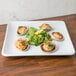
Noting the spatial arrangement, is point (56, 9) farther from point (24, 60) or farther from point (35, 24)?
point (24, 60)

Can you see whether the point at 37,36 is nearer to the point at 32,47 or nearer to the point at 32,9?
the point at 32,47

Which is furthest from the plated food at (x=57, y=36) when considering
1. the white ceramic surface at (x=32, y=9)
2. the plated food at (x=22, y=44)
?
the white ceramic surface at (x=32, y=9)

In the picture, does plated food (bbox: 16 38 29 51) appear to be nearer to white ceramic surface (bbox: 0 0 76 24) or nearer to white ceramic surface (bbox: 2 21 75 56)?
white ceramic surface (bbox: 2 21 75 56)

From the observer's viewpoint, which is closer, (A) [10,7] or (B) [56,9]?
(A) [10,7]

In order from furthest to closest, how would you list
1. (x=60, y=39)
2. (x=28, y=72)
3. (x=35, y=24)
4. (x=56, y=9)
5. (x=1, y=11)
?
(x=56, y=9) < (x=1, y=11) < (x=35, y=24) < (x=60, y=39) < (x=28, y=72)

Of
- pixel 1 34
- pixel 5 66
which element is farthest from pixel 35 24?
pixel 5 66

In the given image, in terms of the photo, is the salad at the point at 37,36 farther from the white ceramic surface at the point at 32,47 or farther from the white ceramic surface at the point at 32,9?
the white ceramic surface at the point at 32,9

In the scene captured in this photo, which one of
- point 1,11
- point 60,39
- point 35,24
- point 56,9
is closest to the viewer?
point 60,39

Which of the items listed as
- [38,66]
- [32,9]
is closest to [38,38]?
[38,66]
